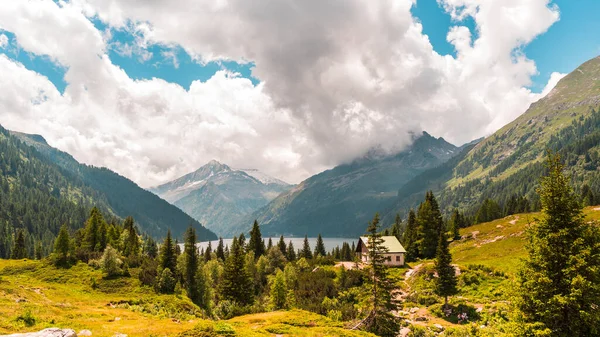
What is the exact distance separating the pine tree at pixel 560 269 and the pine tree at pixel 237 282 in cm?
4678

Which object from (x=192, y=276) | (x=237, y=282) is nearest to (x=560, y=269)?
(x=237, y=282)

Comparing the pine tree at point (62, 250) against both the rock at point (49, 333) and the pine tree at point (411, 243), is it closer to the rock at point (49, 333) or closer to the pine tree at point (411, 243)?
the rock at point (49, 333)

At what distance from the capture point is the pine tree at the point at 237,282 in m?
59.8

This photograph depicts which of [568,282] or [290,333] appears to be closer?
[568,282]

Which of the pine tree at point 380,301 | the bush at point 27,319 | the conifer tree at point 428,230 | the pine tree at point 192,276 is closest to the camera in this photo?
the bush at point 27,319

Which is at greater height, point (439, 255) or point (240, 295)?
point (439, 255)

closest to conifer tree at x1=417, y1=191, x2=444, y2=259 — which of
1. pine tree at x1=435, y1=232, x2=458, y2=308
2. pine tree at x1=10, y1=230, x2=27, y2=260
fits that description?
pine tree at x1=435, y1=232, x2=458, y2=308

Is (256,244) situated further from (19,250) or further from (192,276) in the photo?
(19,250)

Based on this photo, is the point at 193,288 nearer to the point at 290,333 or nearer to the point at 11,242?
the point at 290,333

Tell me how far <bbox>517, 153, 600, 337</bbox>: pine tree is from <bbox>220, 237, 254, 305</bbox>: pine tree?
46.8 metres

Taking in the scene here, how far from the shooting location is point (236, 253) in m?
61.7

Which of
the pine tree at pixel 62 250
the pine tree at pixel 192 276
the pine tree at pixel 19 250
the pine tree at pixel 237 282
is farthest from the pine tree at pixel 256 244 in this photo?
the pine tree at pixel 19 250

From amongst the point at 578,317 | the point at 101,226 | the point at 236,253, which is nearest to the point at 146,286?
the point at 236,253

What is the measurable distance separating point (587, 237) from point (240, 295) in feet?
170
